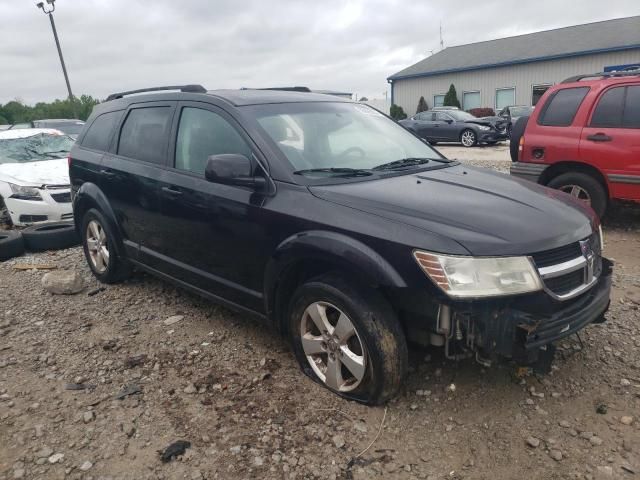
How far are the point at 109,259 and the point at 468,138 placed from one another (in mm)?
16829

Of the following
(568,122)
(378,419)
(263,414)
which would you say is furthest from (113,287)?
(568,122)

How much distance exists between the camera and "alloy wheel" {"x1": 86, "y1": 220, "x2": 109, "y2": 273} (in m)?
5.00

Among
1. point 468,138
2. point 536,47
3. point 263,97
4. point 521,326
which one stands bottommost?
point 468,138

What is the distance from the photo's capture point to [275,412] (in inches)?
117

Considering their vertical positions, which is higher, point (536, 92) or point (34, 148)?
point (536, 92)

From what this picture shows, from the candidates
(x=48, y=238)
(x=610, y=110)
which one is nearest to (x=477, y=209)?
(x=610, y=110)

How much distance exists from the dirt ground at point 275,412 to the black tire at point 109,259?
2.98 feet

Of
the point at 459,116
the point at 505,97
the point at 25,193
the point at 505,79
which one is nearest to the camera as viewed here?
the point at 25,193

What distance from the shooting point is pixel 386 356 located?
2715 millimetres

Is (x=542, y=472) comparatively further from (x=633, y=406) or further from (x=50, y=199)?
(x=50, y=199)

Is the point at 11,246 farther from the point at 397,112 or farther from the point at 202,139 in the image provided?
the point at 397,112

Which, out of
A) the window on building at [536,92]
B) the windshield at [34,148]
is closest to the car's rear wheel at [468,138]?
the window on building at [536,92]

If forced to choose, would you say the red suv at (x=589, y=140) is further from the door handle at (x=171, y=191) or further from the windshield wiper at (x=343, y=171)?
the door handle at (x=171, y=191)

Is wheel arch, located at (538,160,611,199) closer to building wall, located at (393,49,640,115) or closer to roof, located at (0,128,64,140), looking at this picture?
roof, located at (0,128,64,140)
